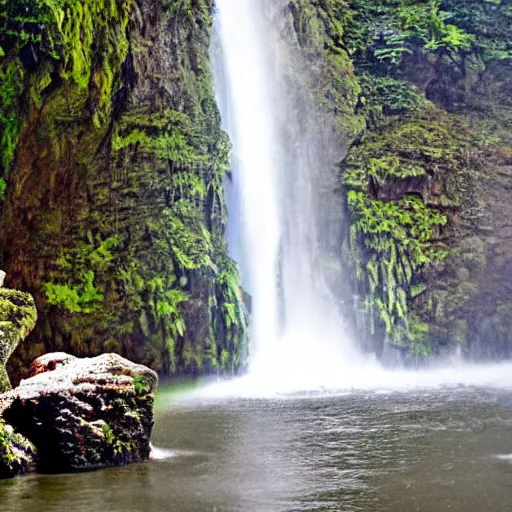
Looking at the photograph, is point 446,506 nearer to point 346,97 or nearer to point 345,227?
point 345,227

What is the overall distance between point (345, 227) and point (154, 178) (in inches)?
213

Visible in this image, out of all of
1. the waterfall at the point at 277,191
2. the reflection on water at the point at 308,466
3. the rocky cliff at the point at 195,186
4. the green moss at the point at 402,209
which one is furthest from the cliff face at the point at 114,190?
the reflection on water at the point at 308,466

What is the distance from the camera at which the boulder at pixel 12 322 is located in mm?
8877

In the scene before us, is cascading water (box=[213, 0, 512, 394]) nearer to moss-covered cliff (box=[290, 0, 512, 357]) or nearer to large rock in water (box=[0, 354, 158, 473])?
moss-covered cliff (box=[290, 0, 512, 357])

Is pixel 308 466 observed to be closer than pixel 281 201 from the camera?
Yes

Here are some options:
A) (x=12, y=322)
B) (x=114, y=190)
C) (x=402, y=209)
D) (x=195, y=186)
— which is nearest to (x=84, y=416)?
(x=12, y=322)

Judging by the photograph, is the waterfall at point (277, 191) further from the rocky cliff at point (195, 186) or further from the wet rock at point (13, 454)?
the wet rock at point (13, 454)

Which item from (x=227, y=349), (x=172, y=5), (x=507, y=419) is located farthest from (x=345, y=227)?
(x=507, y=419)

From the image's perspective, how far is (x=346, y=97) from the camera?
20656 millimetres

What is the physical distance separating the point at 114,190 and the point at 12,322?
715 cm

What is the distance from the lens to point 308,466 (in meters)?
7.62

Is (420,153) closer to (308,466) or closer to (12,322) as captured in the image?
(12,322)

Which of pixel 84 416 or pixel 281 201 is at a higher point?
pixel 281 201

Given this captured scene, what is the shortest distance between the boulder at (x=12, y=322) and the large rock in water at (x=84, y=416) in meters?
0.84
